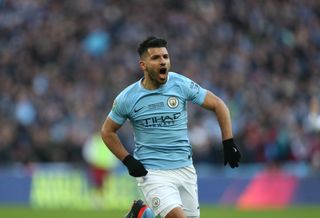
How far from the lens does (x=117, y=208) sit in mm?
21656

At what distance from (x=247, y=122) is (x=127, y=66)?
11.6 feet

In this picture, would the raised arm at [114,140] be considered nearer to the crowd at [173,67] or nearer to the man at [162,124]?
the man at [162,124]

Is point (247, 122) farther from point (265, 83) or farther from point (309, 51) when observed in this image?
point (309, 51)

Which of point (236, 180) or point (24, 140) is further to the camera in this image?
point (24, 140)

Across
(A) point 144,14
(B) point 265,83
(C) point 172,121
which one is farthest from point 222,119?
(A) point 144,14

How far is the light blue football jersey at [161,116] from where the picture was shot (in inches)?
389

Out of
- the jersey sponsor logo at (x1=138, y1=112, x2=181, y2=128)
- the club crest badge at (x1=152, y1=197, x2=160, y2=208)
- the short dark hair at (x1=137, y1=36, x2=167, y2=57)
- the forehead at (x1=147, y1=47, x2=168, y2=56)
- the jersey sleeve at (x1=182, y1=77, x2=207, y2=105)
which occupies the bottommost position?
the club crest badge at (x1=152, y1=197, x2=160, y2=208)

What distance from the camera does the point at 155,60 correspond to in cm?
984

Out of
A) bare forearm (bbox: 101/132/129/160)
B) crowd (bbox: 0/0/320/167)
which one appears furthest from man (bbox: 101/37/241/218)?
crowd (bbox: 0/0/320/167)

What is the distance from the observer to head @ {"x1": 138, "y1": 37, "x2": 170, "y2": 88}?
9.81m

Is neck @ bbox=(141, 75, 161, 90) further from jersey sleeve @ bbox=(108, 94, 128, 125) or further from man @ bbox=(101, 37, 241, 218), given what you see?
jersey sleeve @ bbox=(108, 94, 128, 125)

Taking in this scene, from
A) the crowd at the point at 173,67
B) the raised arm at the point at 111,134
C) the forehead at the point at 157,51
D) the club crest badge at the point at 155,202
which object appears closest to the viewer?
the club crest badge at the point at 155,202

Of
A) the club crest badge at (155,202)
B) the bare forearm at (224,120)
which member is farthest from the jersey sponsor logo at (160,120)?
the club crest badge at (155,202)

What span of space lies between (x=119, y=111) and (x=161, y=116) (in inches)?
17.0
